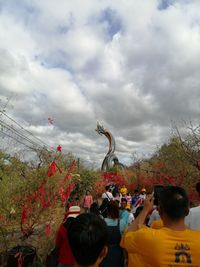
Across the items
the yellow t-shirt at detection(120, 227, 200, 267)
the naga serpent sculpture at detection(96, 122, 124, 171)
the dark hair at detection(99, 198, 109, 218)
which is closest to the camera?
the yellow t-shirt at detection(120, 227, 200, 267)

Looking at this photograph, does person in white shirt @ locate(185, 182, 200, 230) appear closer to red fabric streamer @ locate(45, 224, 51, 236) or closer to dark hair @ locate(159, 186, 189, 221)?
dark hair @ locate(159, 186, 189, 221)

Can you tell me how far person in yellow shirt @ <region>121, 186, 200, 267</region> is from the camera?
81.0 inches

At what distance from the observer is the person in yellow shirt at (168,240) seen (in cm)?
206

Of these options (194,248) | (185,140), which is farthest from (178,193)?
(185,140)

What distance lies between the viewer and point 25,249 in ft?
19.0

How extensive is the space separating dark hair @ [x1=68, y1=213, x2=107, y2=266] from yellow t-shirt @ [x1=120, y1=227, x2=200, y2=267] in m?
0.34

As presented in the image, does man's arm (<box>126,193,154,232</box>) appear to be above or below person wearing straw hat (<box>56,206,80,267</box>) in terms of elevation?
above

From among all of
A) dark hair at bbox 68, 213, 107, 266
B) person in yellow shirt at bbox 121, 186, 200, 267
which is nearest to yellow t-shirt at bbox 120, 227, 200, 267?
person in yellow shirt at bbox 121, 186, 200, 267

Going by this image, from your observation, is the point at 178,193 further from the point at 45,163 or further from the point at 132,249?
the point at 45,163

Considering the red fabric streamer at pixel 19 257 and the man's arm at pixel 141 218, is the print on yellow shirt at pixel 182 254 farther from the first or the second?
the red fabric streamer at pixel 19 257

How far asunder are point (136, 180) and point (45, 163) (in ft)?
93.9

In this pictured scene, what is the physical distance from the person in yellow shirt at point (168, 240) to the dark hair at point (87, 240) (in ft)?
1.17

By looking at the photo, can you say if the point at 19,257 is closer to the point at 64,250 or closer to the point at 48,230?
the point at 48,230

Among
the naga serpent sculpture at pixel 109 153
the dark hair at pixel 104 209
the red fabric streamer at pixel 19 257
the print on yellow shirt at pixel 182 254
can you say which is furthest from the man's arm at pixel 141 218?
the naga serpent sculpture at pixel 109 153
